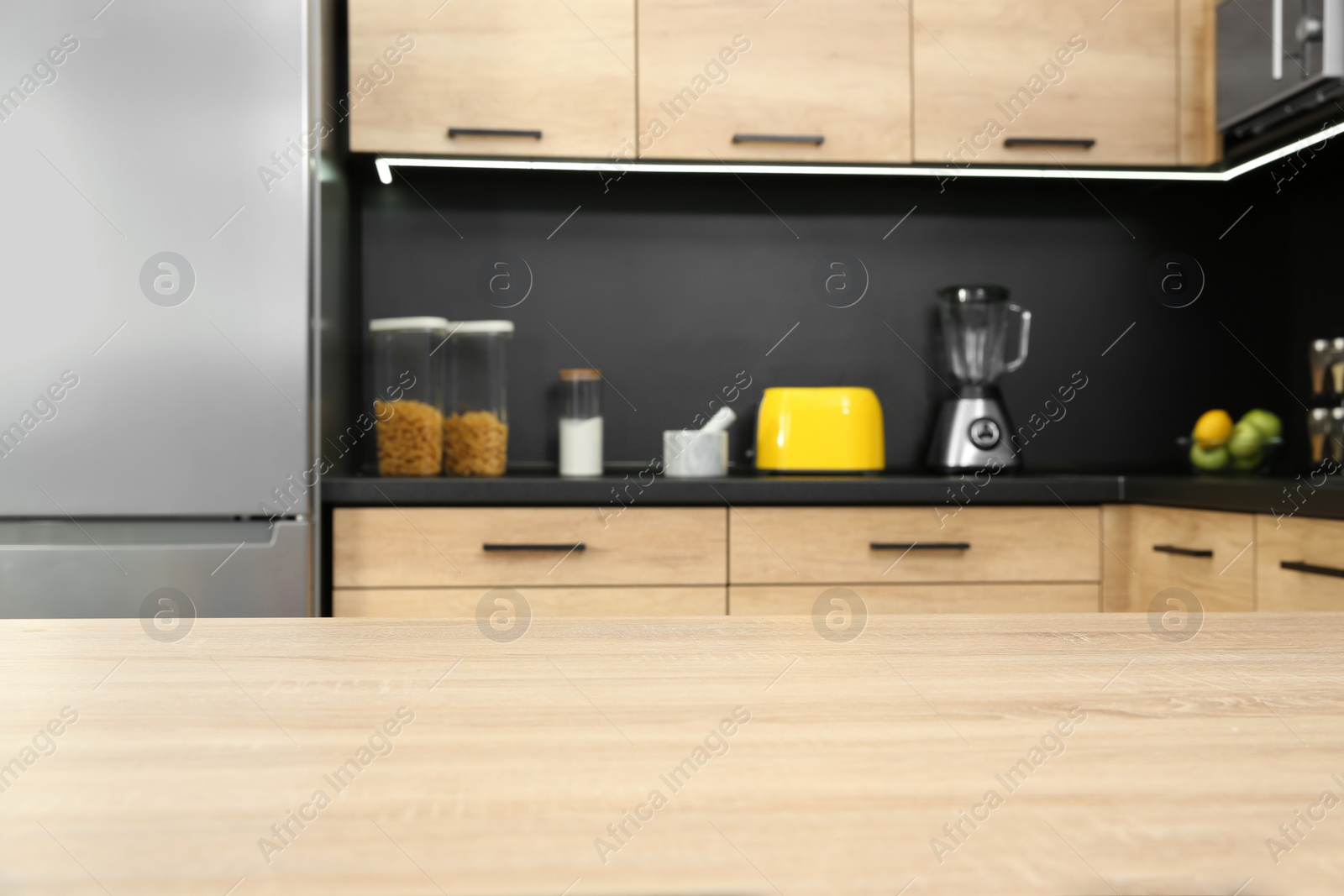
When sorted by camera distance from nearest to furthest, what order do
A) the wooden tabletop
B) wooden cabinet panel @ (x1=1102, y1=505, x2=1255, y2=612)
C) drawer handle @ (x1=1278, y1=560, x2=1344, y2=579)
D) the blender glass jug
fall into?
1. the wooden tabletop
2. drawer handle @ (x1=1278, y1=560, x2=1344, y2=579)
3. wooden cabinet panel @ (x1=1102, y1=505, x2=1255, y2=612)
4. the blender glass jug

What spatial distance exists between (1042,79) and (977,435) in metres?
0.74

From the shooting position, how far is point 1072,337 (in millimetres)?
2465

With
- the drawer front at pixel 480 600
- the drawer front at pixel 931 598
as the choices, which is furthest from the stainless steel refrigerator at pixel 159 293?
the drawer front at pixel 931 598

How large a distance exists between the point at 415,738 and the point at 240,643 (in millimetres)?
211

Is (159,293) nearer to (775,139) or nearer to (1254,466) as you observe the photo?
(775,139)

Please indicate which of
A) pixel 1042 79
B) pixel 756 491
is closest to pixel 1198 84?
pixel 1042 79

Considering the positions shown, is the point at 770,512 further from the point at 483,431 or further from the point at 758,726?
the point at 758,726

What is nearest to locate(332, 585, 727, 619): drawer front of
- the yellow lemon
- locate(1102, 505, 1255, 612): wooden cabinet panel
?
locate(1102, 505, 1255, 612): wooden cabinet panel

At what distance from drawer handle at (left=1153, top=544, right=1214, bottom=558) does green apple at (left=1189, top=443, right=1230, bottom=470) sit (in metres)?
0.37

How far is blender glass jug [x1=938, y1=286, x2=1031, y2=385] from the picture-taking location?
2.27 metres

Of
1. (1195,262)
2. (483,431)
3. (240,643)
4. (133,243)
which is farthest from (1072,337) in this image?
(240,643)

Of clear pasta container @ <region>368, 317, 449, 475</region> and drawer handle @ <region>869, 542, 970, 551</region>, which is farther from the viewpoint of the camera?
clear pasta container @ <region>368, 317, 449, 475</region>

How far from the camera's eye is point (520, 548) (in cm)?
178

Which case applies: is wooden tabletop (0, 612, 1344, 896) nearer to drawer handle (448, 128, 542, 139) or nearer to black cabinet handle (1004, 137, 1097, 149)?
drawer handle (448, 128, 542, 139)
